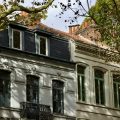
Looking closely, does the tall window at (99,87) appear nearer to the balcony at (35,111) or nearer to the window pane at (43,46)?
the window pane at (43,46)

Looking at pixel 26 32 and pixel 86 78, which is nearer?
pixel 26 32

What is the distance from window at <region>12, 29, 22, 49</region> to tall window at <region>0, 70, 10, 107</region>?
1.92 metres

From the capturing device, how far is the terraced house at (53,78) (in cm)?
3212

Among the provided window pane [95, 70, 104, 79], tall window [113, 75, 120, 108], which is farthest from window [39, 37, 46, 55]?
tall window [113, 75, 120, 108]

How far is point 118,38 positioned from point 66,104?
1086 cm

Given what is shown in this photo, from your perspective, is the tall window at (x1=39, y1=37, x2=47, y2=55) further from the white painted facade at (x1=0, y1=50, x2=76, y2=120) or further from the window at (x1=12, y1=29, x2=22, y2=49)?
the window at (x1=12, y1=29, x2=22, y2=49)

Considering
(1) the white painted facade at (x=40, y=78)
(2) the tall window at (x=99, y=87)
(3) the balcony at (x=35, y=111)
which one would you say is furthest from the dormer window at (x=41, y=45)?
(2) the tall window at (x=99, y=87)

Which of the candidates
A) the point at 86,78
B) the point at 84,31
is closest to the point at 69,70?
the point at 86,78

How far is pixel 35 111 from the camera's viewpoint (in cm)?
3269

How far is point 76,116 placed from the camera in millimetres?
35375

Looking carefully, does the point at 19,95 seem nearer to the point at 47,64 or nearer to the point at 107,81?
the point at 47,64

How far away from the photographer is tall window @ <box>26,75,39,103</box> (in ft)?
109

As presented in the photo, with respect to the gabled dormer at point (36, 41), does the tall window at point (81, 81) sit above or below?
below

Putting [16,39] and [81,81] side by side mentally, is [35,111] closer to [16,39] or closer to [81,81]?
[16,39]
